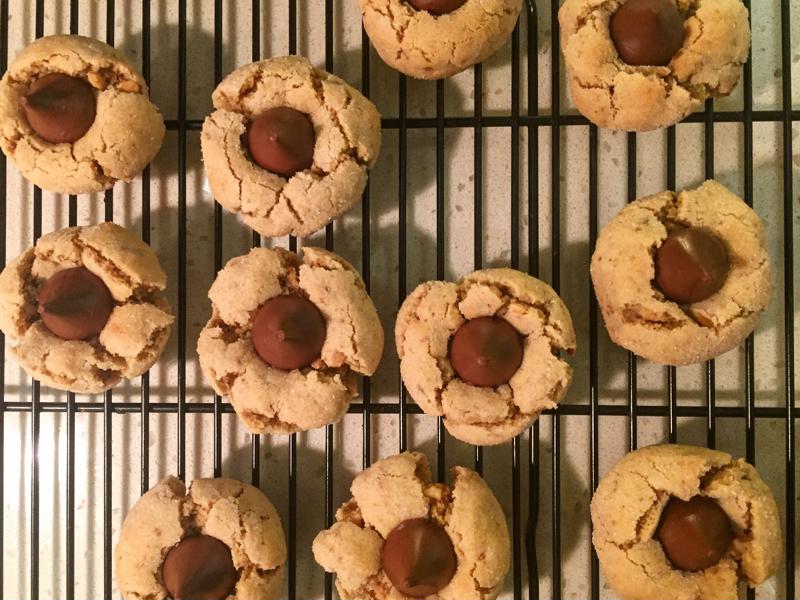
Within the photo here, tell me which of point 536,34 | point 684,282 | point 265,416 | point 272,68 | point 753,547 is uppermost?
point 536,34

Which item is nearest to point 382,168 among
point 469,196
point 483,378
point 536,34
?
point 469,196

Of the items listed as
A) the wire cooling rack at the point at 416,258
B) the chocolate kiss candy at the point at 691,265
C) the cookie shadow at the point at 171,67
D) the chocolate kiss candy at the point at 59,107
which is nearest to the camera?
the chocolate kiss candy at the point at 691,265

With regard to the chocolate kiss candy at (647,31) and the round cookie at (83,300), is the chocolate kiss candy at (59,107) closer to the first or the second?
the round cookie at (83,300)

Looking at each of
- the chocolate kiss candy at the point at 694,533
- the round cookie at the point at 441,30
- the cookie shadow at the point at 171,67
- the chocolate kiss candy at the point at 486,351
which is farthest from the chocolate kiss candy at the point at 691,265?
the cookie shadow at the point at 171,67

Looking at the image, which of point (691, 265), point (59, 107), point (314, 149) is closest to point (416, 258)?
point (314, 149)

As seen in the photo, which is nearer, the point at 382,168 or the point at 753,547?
the point at 753,547

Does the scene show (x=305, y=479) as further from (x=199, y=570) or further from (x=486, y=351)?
(x=486, y=351)

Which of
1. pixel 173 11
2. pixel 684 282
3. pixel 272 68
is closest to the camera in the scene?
pixel 684 282

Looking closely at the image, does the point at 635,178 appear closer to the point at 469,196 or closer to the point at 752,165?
the point at 752,165
